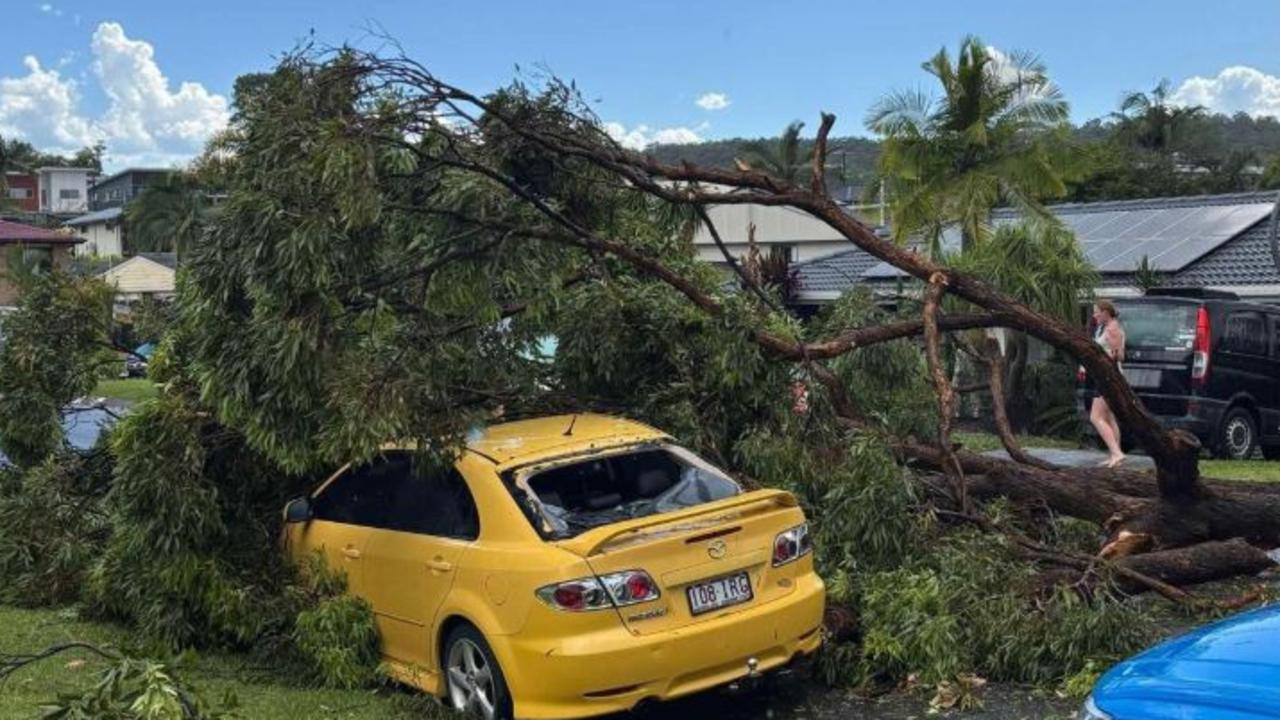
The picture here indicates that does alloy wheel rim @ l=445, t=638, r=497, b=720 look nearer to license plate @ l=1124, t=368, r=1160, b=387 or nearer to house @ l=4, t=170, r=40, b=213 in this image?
license plate @ l=1124, t=368, r=1160, b=387

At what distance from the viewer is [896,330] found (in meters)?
8.39

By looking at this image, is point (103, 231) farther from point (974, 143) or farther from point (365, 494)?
point (365, 494)

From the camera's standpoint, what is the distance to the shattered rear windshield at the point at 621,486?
20.1 feet

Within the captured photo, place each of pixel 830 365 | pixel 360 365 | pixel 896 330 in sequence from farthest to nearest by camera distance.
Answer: pixel 830 365, pixel 896 330, pixel 360 365

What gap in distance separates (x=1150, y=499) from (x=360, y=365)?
547cm

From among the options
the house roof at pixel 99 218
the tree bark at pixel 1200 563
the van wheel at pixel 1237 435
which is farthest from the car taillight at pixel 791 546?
the house roof at pixel 99 218

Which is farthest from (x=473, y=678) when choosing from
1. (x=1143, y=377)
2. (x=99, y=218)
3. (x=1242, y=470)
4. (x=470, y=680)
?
(x=99, y=218)

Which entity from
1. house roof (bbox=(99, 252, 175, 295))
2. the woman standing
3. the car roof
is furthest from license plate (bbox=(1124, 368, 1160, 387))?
house roof (bbox=(99, 252, 175, 295))

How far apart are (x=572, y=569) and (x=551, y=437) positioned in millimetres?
1355

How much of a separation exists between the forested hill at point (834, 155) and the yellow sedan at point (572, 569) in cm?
245

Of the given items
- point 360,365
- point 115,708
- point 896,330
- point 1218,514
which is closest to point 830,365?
point 896,330

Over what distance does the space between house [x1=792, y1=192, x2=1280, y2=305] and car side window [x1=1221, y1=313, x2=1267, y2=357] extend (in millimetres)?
2104

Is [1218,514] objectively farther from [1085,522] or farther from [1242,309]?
[1242,309]

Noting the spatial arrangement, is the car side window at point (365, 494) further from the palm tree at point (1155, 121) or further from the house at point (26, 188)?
the house at point (26, 188)
